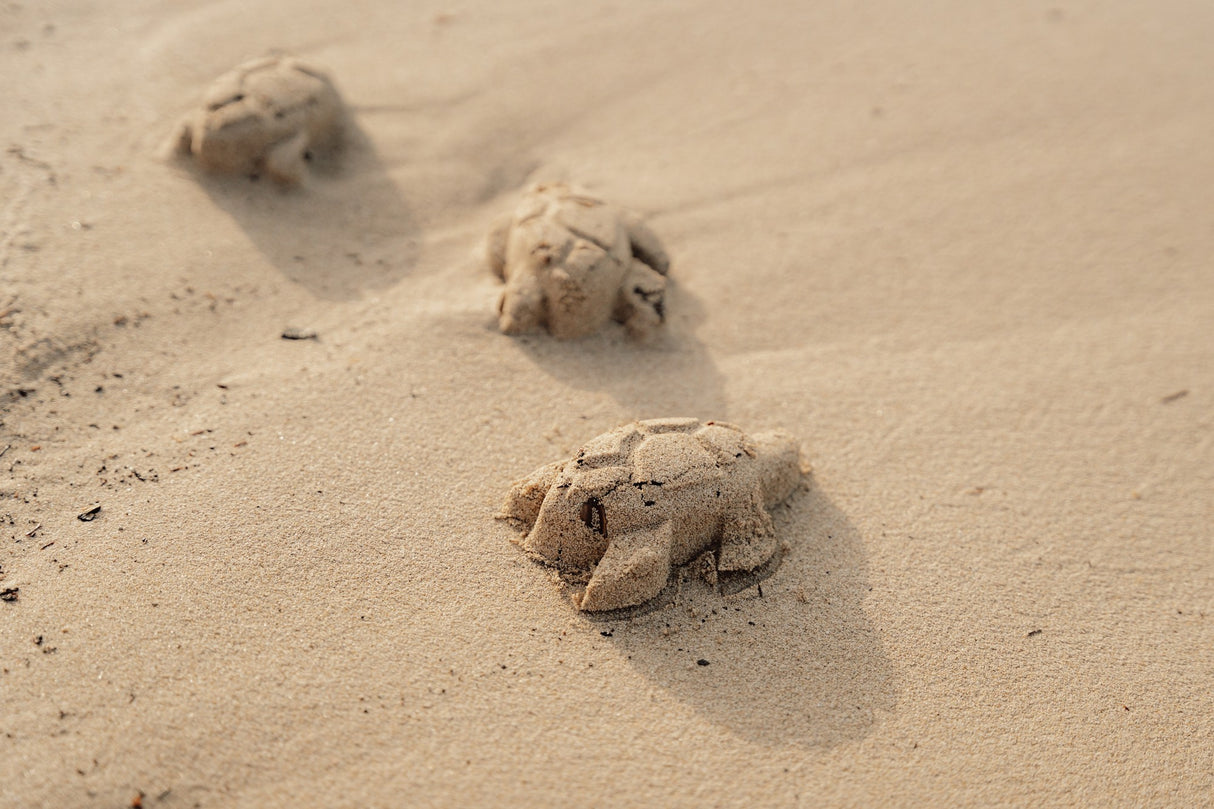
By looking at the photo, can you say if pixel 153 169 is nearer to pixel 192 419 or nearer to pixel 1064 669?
pixel 192 419

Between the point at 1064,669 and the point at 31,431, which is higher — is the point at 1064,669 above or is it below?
below

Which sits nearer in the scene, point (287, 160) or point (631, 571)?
point (631, 571)

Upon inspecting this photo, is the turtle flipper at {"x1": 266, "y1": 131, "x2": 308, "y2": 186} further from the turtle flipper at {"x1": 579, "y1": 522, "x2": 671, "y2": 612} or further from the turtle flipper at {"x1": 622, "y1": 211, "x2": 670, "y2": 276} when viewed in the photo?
the turtle flipper at {"x1": 579, "y1": 522, "x2": 671, "y2": 612}

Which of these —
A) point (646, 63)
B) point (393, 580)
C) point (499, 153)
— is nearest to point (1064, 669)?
point (393, 580)

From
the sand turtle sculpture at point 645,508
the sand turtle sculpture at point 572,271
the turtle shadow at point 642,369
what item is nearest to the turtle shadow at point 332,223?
the sand turtle sculpture at point 572,271

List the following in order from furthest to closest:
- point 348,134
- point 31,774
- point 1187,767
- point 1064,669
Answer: point 348,134, point 1064,669, point 1187,767, point 31,774

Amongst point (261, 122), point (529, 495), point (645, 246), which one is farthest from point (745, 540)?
point (261, 122)

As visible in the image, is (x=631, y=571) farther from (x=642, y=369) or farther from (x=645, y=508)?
(x=642, y=369)
